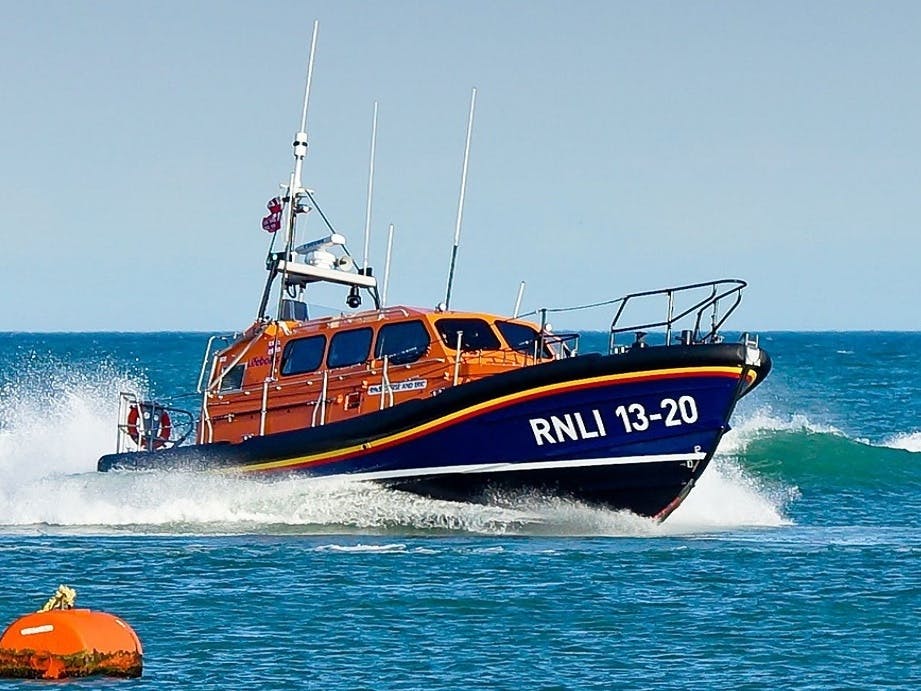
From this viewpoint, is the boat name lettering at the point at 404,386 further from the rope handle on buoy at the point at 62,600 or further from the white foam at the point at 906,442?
the white foam at the point at 906,442

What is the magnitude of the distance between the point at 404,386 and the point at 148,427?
4.18 meters

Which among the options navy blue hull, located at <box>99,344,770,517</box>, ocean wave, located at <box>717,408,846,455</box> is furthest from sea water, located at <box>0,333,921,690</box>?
ocean wave, located at <box>717,408,846,455</box>

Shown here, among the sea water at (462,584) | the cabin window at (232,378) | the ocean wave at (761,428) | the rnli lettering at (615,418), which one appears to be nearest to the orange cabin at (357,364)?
the cabin window at (232,378)

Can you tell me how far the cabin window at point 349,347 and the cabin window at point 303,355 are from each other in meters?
0.15

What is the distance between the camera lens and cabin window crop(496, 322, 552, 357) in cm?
1780

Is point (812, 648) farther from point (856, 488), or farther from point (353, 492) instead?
point (856, 488)

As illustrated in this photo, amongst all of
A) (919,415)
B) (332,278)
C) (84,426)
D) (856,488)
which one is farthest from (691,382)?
(919,415)

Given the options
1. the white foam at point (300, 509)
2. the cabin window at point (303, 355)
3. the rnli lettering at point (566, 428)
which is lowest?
the white foam at point (300, 509)

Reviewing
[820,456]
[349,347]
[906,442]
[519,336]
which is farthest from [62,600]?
[906,442]

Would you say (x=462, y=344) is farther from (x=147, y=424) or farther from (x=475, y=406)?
(x=147, y=424)

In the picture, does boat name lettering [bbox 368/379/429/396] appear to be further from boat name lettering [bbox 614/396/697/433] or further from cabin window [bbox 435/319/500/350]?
boat name lettering [bbox 614/396/697/433]

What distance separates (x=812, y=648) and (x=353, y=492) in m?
6.59

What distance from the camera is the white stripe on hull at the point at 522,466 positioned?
1631cm

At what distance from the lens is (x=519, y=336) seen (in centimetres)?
1792
